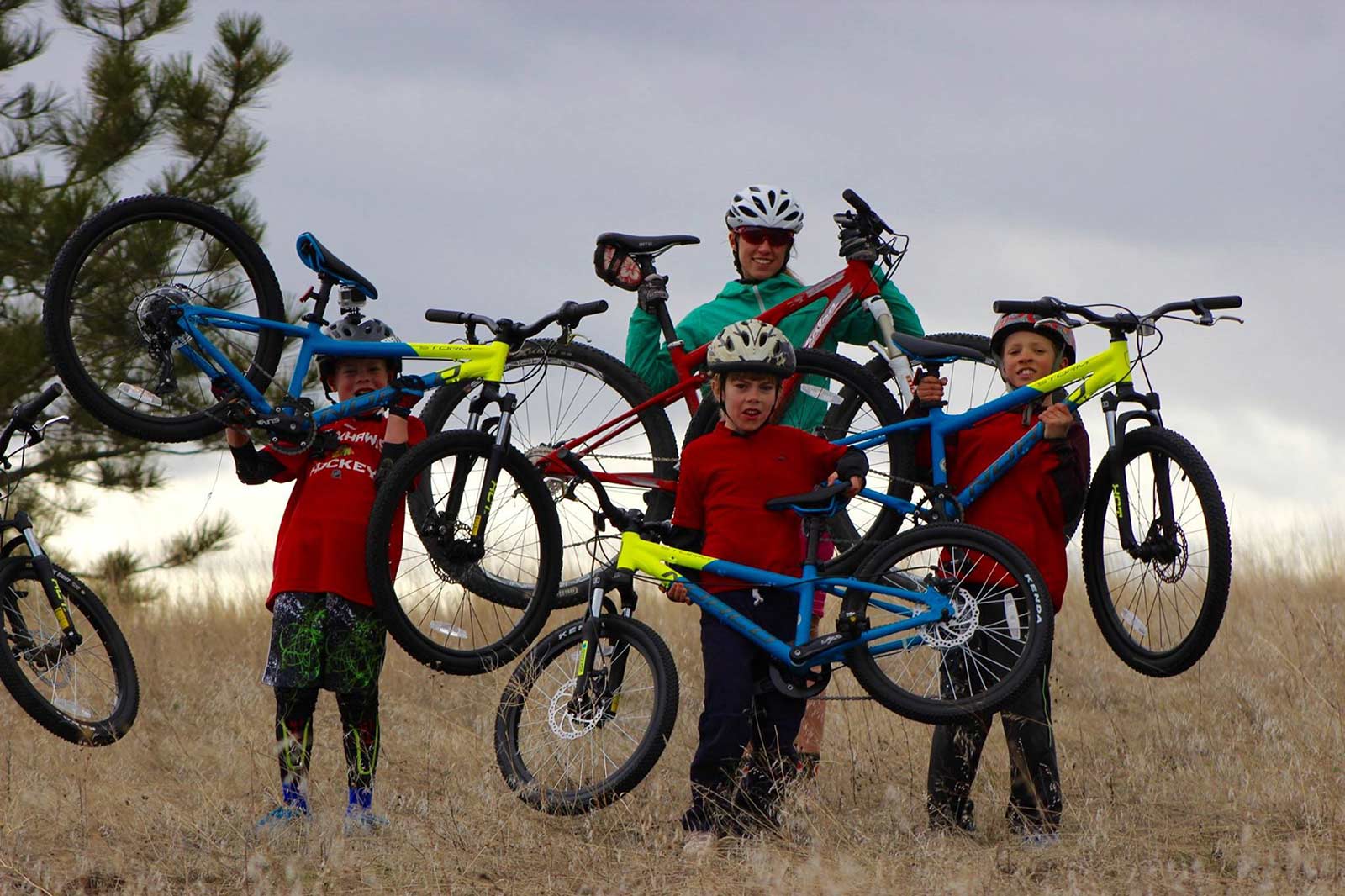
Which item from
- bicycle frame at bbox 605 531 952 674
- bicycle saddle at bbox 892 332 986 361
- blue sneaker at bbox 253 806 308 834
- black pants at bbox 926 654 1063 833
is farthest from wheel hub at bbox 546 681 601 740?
bicycle saddle at bbox 892 332 986 361

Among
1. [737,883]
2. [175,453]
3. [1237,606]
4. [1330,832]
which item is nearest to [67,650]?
[737,883]

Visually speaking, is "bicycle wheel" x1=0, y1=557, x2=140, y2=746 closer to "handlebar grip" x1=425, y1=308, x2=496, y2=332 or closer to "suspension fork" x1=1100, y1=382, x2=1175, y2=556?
"handlebar grip" x1=425, y1=308, x2=496, y2=332

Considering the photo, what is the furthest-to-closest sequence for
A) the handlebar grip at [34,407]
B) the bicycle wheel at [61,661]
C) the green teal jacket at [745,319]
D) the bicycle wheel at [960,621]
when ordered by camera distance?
1. the green teal jacket at [745,319]
2. the handlebar grip at [34,407]
3. the bicycle wheel at [61,661]
4. the bicycle wheel at [960,621]

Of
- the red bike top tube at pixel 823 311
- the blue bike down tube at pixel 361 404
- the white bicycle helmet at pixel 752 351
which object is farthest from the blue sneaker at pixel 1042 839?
the blue bike down tube at pixel 361 404

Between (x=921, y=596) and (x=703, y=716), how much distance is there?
36.5 inches

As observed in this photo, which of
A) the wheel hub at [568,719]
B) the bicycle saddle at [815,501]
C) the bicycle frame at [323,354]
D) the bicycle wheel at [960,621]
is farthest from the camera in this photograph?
the bicycle frame at [323,354]

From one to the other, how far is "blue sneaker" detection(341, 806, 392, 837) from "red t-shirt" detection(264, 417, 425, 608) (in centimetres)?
85

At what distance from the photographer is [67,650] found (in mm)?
7105

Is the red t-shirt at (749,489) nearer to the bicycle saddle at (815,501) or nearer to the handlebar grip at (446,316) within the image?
the bicycle saddle at (815,501)

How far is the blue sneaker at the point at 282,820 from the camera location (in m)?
6.51

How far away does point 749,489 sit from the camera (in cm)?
616

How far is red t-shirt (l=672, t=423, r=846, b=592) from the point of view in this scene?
20.2 feet

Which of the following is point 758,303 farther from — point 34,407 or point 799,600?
point 34,407

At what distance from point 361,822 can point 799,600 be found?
1.99 metres
